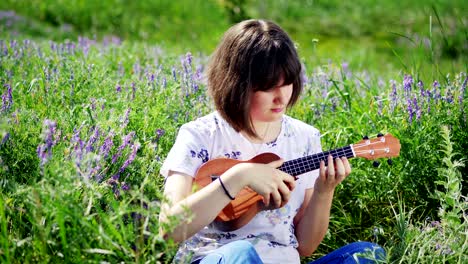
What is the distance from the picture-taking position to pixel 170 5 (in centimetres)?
1273

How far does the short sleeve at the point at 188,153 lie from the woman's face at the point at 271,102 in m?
0.24

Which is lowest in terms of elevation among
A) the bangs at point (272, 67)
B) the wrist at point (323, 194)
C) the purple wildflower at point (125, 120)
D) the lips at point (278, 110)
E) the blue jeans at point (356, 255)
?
the blue jeans at point (356, 255)

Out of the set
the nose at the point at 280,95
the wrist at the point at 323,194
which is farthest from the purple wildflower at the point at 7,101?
the wrist at the point at 323,194

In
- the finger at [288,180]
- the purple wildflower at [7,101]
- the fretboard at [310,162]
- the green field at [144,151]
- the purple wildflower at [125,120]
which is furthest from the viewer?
the purple wildflower at [7,101]

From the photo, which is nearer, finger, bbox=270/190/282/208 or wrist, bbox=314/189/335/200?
finger, bbox=270/190/282/208

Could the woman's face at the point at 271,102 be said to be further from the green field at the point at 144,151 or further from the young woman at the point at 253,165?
the green field at the point at 144,151

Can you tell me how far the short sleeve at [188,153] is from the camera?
9.23ft

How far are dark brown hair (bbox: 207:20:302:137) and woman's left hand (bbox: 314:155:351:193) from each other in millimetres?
328

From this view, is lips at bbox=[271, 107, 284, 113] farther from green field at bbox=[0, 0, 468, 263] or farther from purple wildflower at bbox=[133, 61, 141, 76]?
purple wildflower at bbox=[133, 61, 141, 76]

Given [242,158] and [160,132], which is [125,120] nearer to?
[160,132]

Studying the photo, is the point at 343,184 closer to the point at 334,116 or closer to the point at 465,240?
the point at 334,116

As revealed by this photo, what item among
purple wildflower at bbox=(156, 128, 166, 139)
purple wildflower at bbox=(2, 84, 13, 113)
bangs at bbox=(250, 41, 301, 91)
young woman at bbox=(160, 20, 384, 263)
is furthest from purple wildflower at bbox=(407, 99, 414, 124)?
purple wildflower at bbox=(2, 84, 13, 113)

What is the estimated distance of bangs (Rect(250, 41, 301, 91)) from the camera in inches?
111

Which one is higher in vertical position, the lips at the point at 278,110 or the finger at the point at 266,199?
the lips at the point at 278,110
